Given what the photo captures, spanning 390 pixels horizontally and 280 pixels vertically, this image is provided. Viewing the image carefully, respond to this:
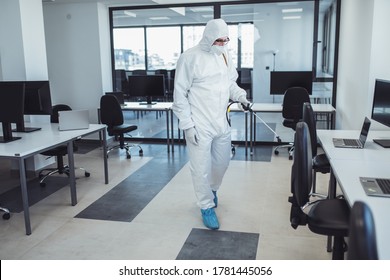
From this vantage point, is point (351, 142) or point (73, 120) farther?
point (73, 120)

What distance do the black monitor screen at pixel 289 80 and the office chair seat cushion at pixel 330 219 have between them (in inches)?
147

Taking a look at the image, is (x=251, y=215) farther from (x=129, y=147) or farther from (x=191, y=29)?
(x=191, y=29)

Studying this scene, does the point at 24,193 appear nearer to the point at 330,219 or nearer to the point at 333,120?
the point at 330,219

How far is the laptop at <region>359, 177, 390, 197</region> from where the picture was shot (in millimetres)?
1922

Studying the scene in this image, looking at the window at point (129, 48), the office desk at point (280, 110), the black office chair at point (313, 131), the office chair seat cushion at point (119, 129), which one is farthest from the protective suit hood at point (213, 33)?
the window at point (129, 48)

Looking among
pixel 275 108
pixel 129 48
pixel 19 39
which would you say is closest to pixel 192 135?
pixel 19 39

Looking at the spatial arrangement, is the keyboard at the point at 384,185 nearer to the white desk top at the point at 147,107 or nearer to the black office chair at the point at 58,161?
the black office chair at the point at 58,161

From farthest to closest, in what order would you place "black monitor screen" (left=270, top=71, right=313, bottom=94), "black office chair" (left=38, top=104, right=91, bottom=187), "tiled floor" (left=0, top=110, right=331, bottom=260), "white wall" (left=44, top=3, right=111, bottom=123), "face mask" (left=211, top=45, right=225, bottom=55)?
"white wall" (left=44, top=3, right=111, bottom=123)
"black monitor screen" (left=270, top=71, right=313, bottom=94)
"black office chair" (left=38, top=104, right=91, bottom=187)
"face mask" (left=211, top=45, right=225, bottom=55)
"tiled floor" (left=0, top=110, right=331, bottom=260)

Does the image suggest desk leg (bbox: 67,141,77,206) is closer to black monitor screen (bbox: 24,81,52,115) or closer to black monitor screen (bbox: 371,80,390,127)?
black monitor screen (bbox: 24,81,52,115)

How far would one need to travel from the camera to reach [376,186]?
6.64ft

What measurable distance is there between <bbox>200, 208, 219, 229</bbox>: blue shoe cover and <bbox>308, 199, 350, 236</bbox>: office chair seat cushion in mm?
1044

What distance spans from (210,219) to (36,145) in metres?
1.57

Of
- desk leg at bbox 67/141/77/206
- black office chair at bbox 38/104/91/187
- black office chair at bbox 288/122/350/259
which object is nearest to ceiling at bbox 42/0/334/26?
black office chair at bbox 38/104/91/187

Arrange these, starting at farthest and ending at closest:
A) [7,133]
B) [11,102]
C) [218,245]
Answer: [7,133], [11,102], [218,245]
